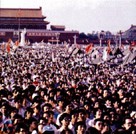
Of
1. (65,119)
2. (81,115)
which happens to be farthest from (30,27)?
(65,119)

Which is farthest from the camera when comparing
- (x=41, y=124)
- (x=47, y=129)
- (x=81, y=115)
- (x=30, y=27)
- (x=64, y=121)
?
(x=30, y=27)

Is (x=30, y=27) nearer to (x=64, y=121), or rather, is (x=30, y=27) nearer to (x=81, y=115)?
(x=81, y=115)

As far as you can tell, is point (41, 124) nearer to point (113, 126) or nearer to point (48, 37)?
point (113, 126)

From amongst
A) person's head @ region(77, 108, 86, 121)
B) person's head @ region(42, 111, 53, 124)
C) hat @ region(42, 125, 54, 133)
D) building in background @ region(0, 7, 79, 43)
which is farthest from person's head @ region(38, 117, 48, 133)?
building in background @ region(0, 7, 79, 43)

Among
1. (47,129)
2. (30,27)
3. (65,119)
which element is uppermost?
(30,27)

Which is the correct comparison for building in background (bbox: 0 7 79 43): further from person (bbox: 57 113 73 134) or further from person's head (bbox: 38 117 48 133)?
person's head (bbox: 38 117 48 133)

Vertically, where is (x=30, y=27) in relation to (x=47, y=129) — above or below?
above

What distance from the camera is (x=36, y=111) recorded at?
8.32 meters

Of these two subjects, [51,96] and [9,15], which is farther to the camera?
[9,15]

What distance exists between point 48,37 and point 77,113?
211 feet

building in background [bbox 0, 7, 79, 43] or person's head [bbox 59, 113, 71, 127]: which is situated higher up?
building in background [bbox 0, 7, 79, 43]

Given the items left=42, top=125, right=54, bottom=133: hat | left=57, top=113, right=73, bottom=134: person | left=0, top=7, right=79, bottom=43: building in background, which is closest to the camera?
left=42, top=125, right=54, bottom=133: hat

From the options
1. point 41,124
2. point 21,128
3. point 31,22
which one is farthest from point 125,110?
point 31,22

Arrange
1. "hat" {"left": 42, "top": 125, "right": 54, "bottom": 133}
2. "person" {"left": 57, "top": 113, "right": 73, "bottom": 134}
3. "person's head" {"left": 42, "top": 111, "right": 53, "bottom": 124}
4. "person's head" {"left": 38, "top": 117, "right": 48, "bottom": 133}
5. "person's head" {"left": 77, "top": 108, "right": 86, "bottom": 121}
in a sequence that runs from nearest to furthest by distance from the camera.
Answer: "hat" {"left": 42, "top": 125, "right": 54, "bottom": 133}, "person's head" {"left": 38, "top": 117, "right": 48, "bottom": 133}, "person" {"left": 57, "top": 113, "right": 73, "bottom": 134}, "person's head" {"left": 42, "top": 111, "right": 53, "bottom": 124}, "person's head" {"left": 77, "top": 108, "right": 86, "bottom": 121}
